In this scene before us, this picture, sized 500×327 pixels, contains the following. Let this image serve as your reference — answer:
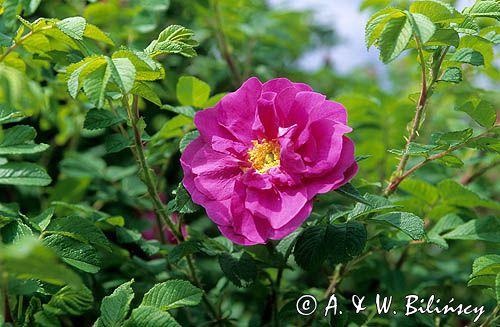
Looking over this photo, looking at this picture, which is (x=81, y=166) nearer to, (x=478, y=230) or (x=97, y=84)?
(x=97, y=84)

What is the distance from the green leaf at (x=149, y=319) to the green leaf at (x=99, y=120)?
40cm

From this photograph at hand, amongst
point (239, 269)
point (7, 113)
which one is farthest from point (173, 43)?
point (239, 269)

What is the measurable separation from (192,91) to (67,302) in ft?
1.89

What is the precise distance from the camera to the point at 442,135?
108 centimetres

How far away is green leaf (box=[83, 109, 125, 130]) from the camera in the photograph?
116 centimetres

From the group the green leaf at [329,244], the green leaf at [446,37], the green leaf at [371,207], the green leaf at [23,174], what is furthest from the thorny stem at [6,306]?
the green leaf at [446,37]

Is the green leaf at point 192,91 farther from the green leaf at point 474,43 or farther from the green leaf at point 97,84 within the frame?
the green leaf at point 474,43

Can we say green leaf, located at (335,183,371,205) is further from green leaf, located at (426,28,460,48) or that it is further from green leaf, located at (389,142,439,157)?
green leaf, located at (426,28,460,48)

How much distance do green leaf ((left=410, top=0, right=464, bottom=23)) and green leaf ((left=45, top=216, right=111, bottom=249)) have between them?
691 millimetres

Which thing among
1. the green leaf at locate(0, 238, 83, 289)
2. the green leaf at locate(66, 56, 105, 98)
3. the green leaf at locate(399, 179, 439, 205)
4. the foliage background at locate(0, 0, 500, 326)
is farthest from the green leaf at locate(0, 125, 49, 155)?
the green leaf at locate(399, 179, 439, 205)

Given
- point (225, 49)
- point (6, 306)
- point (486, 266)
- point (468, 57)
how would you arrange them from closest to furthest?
point (6, 306)
point (486, 266)
point (468, 57)
point (225, 49)

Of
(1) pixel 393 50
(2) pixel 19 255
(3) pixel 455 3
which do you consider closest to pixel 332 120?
(1) pixel 393 50

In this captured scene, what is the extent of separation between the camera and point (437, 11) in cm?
100

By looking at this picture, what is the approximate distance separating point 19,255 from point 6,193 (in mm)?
1245
